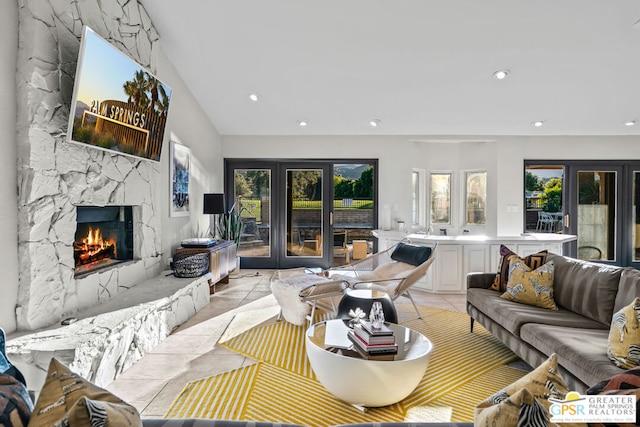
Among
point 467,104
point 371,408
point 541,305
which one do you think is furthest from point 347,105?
point 371,408

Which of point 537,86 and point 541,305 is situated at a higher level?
point 537,86

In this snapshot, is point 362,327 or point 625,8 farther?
point 625,8

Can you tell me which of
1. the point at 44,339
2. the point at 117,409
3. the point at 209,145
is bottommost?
the point at 44,339

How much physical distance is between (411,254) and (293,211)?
2890 millimetres

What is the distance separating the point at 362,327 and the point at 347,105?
3803mm

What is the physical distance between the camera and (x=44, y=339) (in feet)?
7.62

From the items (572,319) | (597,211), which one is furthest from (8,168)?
(597,211)

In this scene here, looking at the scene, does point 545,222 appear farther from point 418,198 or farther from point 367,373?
point 367,373

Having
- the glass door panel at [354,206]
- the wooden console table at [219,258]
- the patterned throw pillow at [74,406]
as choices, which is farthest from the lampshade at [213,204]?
the patterned throw pillow at [74,406]

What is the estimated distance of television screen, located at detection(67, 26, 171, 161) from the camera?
2686mm

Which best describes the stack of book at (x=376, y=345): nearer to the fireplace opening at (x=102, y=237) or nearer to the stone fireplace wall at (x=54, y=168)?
the stone fireplace wall at (x=54, y=168)

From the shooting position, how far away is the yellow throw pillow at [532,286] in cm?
294

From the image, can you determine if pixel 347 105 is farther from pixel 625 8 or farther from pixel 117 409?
pixel 117 409

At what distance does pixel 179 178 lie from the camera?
16.3 feet
